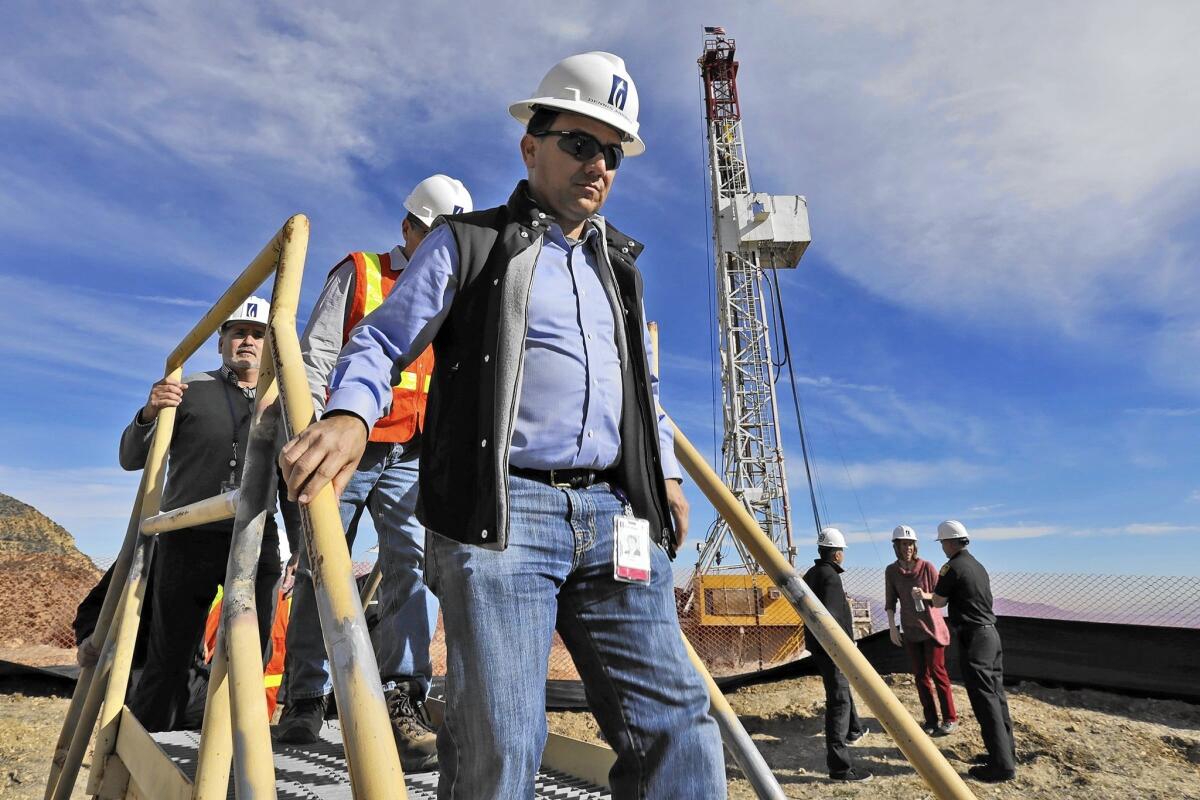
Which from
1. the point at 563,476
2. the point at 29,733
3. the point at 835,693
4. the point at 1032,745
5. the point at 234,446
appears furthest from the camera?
the point at 1032,745

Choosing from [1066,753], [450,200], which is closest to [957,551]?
[1066,753]

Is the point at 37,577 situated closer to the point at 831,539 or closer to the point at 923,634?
the point at 831,539

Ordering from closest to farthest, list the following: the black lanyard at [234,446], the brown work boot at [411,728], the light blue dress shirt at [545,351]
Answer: the light blue dress shirt at [545,351] → the brown work boot at [411,728] → the black lanyard at [234,446]

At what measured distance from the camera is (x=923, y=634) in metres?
7.76

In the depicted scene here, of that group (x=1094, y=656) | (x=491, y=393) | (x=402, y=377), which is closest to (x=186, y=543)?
(x=402, y=377)

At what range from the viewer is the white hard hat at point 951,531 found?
303 inches

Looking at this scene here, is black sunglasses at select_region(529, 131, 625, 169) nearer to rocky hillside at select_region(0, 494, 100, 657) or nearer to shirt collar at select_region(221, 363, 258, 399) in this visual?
shirt collar at select_region(221, 363, 258, 399)

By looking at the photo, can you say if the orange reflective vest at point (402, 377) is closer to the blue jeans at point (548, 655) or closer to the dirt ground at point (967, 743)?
the blue jeans at point (548, 655)

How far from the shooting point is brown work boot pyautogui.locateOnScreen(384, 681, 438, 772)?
2375 millimetres

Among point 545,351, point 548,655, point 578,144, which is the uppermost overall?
point 578,144

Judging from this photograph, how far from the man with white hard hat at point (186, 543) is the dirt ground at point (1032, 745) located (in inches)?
175

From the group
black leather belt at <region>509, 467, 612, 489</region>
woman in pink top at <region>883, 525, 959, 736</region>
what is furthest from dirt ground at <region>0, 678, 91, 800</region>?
woman in pink top at <region>883, 525, 959, 736</region>

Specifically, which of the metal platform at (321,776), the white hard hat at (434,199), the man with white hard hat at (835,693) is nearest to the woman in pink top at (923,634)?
the man with white hard hat at (835,693)

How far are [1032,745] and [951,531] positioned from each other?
197 centimetres
